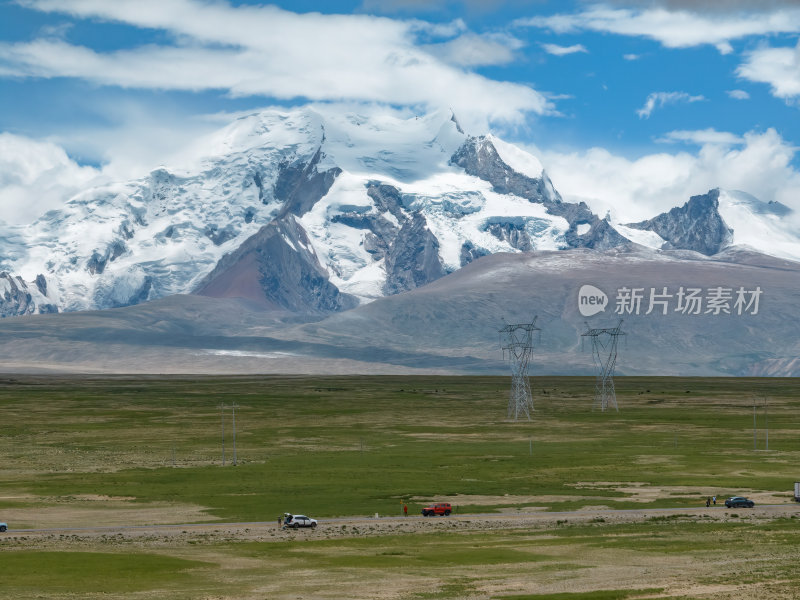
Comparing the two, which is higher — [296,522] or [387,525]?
[296,522]

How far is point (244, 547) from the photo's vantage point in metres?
88.7

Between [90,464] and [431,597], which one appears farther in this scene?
[90,464]

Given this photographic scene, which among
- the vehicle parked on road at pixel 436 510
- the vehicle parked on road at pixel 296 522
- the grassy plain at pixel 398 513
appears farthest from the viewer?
the vehicle parked on road at pixel 436 510

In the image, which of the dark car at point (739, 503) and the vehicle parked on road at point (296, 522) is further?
the dark car at point (739, 503)

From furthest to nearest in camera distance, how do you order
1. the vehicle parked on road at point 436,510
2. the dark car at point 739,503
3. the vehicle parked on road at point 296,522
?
the dark car at point 739,503 → the vehicle parked on road at point 436,510 → the vehicle parked on road at point 296,522

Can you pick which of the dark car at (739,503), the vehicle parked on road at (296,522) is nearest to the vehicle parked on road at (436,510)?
the vehicle parked on road at (296,522)

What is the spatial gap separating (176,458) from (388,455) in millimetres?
28731

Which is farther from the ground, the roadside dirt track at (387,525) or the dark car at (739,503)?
the dark car at (739,503)

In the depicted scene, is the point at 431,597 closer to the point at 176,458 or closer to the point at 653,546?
the point at 653,546

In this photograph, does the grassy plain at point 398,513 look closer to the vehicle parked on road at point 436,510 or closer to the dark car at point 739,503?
the vehicle parked on road at point 436,510

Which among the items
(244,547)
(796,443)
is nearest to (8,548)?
(244,547)

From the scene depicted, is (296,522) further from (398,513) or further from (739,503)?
(739,503)

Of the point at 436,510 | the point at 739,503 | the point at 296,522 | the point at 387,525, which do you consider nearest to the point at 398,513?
the point at 436,510

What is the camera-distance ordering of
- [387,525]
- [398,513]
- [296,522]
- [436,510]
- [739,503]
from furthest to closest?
[398,513]
[739,503]
[436,510]
[387,525]
[296,522]
